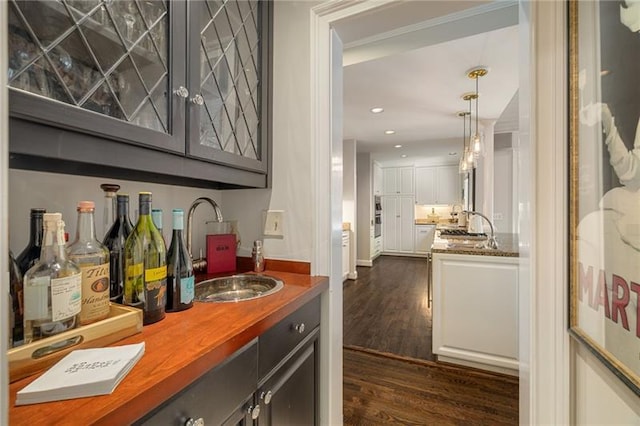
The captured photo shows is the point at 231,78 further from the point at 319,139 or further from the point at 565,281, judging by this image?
the point at 565,281

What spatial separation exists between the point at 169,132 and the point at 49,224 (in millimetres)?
366

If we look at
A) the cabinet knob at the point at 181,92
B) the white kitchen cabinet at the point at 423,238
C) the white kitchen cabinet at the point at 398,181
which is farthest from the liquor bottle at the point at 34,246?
the white kitchen cabinet at the point at 398,181

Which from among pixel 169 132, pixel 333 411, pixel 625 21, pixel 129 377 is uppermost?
pixel 625 21

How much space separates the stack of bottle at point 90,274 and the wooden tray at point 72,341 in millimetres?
30

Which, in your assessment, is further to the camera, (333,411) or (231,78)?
(333,411)

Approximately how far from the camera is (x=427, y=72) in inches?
91.3

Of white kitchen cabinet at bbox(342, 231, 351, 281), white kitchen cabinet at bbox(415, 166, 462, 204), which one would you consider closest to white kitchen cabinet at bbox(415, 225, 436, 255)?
white kitchen cabinet at bbox(415, 166, 462, 204)

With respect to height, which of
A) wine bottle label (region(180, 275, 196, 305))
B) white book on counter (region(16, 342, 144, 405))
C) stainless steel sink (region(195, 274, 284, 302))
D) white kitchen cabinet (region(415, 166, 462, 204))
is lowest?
stainless steel sink (region(195, 274, 284, 302))

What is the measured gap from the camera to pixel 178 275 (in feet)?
2.65

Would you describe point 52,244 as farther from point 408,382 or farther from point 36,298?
point 408,382

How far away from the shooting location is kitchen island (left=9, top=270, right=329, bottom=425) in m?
0.39

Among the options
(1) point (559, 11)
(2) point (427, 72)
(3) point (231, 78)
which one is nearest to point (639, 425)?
(1) point (559, 11)

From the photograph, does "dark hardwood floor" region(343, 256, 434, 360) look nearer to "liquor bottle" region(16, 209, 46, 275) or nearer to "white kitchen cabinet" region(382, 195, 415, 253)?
"white kitchen cabinet" region(382, 195, 415, 253)

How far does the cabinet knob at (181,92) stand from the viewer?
2.64 ft
